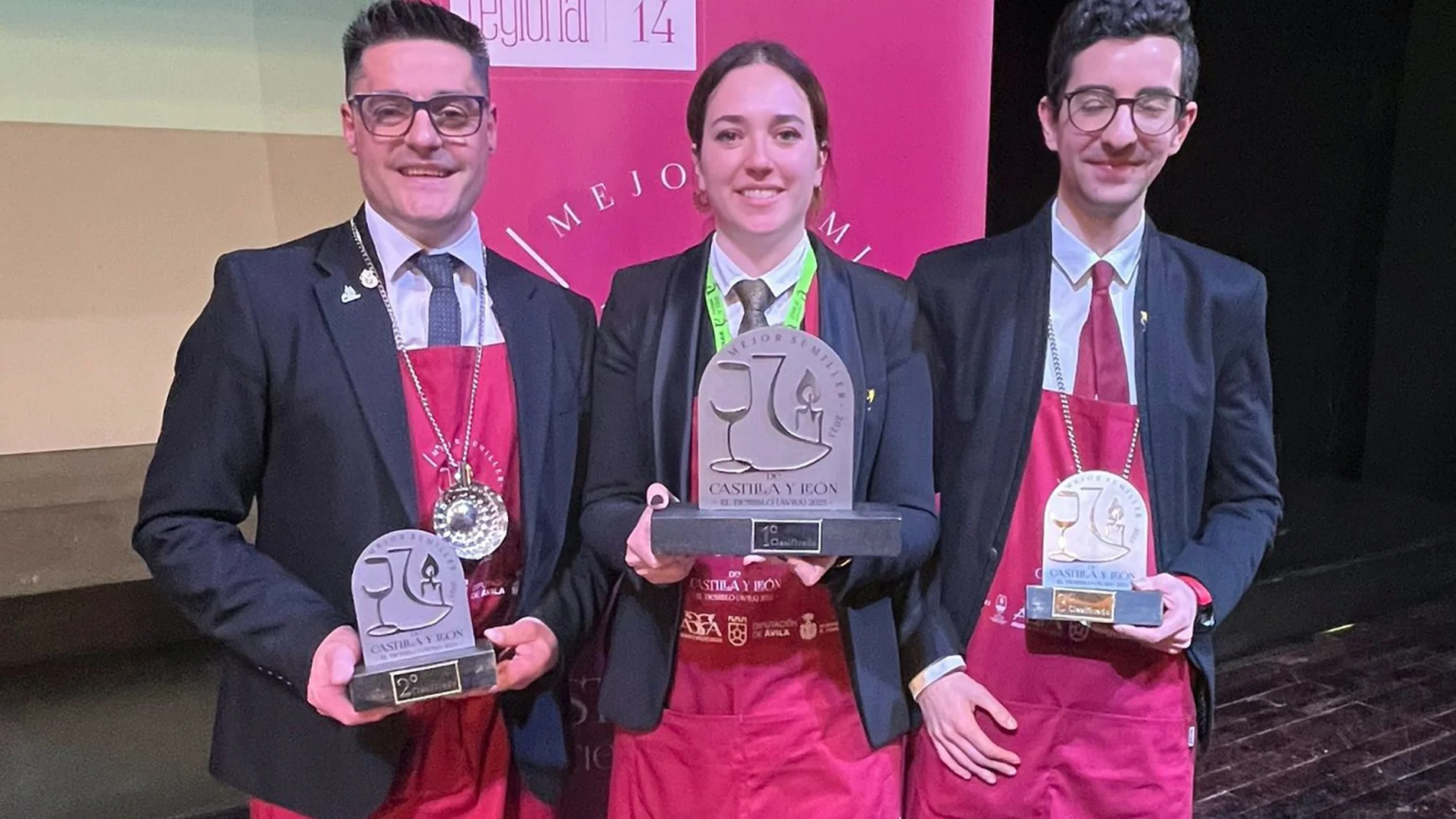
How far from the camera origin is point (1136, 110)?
1.57 meters

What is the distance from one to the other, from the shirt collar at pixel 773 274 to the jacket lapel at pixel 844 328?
35 mm

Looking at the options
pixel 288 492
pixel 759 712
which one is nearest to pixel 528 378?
pixel 288 492

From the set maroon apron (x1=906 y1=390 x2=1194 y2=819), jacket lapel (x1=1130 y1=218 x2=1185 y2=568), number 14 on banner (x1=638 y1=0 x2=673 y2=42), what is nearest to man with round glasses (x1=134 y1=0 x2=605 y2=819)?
number 14 on banner (x1=638 y1=0 x2=673 y2=42)

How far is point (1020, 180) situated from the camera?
424 cm

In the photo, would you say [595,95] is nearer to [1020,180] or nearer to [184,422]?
[184,422]

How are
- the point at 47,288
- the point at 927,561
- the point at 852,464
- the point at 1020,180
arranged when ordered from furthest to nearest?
the point at 1020,180
the point at 47,288
the point at 927,561
the point at 852,464

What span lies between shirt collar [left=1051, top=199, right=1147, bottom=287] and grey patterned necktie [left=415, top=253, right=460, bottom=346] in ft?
3.09

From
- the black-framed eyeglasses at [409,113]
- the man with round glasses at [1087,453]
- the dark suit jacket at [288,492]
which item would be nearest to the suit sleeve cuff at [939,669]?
the man with round glasses at [1087,453]

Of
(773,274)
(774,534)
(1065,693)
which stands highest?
(773,274)

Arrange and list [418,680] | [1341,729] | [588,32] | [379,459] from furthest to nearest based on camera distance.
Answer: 1. [1341,729]
2. [588,32]
3. [379,459]
4. [418,680]

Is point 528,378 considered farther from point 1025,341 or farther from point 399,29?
point 1025,341

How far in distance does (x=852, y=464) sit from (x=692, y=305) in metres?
0.37

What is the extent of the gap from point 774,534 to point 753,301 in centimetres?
40

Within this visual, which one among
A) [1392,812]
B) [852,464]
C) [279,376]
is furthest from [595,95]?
[1392,812]
